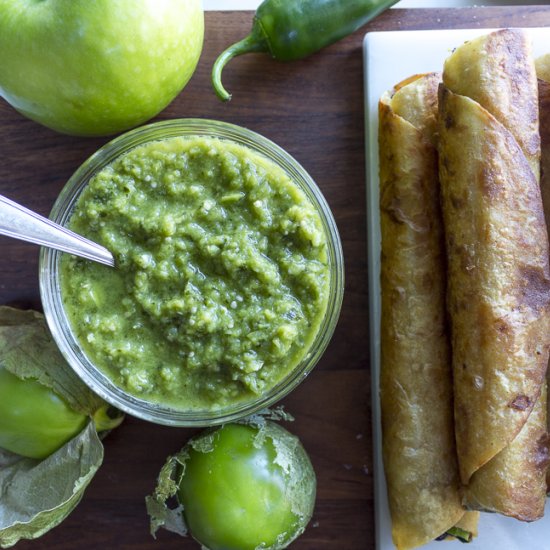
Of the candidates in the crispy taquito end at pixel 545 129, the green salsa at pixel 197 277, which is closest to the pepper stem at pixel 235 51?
the green salsa at pixel 197 277

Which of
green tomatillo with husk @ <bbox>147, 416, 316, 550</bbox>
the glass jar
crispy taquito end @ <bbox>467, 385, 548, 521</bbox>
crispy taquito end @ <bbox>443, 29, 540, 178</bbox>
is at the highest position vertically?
crispy taquito end @ <bbox>443, 29, 540, 178</bbox>

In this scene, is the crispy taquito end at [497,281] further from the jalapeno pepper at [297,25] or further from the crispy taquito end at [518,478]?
the jalapeno pepper at [297,25]

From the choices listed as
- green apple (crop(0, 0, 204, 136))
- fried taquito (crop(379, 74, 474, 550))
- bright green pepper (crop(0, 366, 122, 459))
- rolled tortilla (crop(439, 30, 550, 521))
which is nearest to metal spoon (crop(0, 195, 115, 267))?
green apple (crop(0, 0, 204, 136))

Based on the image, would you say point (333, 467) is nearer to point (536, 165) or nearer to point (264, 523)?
point (264, 523)

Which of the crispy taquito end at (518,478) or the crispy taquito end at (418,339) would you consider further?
the crispy taquito end at (418,339)

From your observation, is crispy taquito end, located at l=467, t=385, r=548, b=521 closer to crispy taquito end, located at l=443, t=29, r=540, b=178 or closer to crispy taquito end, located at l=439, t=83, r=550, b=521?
crispy taquito end, located at l=439, t=83, r=550, b=521

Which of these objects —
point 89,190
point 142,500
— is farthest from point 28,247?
point 142,500
